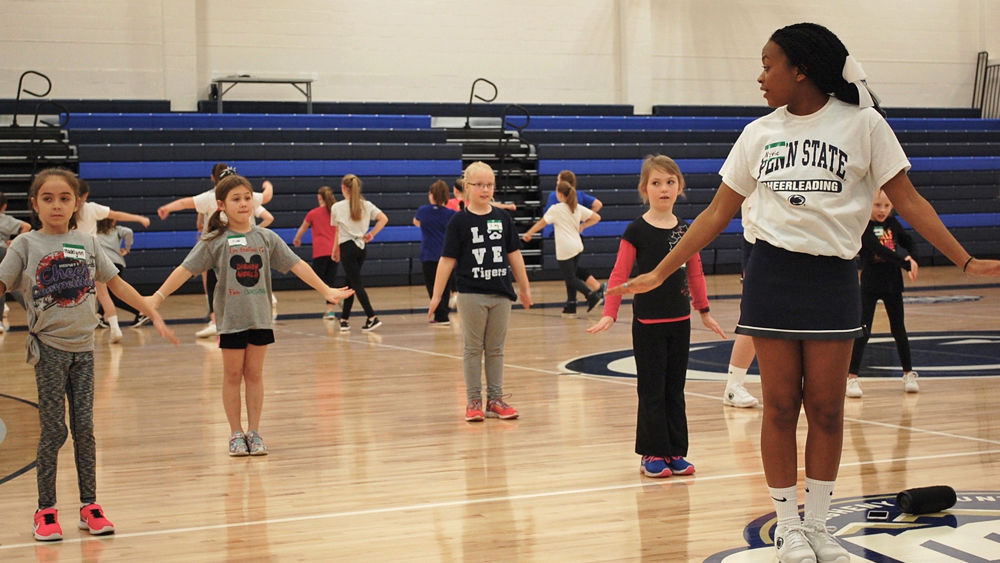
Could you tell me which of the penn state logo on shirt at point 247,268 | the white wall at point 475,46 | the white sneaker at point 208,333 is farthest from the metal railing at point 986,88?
the penn state logo on shirt at point 247,268

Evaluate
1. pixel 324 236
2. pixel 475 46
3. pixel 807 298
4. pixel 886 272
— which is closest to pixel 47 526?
pixel 807 298

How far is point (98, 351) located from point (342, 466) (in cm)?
576

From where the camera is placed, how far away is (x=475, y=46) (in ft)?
68.0

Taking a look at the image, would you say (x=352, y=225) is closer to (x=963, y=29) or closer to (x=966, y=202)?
(x=966, y=202)

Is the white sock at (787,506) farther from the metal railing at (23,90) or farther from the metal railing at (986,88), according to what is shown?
the metal railing at (986,88)

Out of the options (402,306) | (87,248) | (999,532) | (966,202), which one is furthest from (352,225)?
(966,202)

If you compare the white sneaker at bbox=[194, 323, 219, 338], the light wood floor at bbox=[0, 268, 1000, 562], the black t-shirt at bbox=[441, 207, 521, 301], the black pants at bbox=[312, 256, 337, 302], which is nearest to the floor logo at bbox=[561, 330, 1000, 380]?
the light wood floor at bbox=[0, 268, 1000, 562]

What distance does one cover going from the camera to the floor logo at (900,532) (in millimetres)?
3596

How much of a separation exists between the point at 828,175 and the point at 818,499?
104 centimetres

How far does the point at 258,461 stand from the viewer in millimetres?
5566

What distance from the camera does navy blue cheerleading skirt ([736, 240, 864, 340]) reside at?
3.36 metres

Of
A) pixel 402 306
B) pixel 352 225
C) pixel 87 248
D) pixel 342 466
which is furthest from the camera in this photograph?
pixel 402 306

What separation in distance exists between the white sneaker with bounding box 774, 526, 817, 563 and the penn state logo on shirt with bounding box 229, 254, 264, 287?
3.23 metres

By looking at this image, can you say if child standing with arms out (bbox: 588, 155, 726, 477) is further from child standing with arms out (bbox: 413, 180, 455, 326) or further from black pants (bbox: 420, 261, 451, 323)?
child standing with arms out (bbox: 413, 180, 455, 326)
